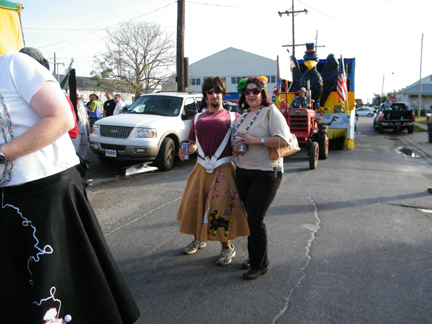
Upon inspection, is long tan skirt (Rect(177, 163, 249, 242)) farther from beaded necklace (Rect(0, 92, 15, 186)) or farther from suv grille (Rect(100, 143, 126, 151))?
suv grille (Rect(100, 143, 126, 151))

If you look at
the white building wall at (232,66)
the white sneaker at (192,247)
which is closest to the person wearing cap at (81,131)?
the white sneaker at (192,247)

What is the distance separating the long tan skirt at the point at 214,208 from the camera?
344cm

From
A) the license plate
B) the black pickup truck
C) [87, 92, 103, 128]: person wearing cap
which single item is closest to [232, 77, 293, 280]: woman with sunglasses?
the license plate

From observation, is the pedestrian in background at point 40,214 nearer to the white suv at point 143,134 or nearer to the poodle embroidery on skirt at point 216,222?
the poodle embroidery on skirt at point 216,222

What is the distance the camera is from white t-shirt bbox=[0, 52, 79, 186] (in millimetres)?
1699

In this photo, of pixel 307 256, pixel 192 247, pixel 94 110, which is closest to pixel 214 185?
pixel 192 247

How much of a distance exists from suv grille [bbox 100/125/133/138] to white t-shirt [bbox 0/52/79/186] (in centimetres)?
662

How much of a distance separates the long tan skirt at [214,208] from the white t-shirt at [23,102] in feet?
6.18

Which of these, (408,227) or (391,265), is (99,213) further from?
(408,227)

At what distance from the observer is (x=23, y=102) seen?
1.73 meters

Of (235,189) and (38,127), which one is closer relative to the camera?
(38,127)

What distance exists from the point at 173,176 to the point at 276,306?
212 inches

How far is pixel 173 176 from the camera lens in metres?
8.02

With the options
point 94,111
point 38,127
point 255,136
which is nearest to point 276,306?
point 255,136
